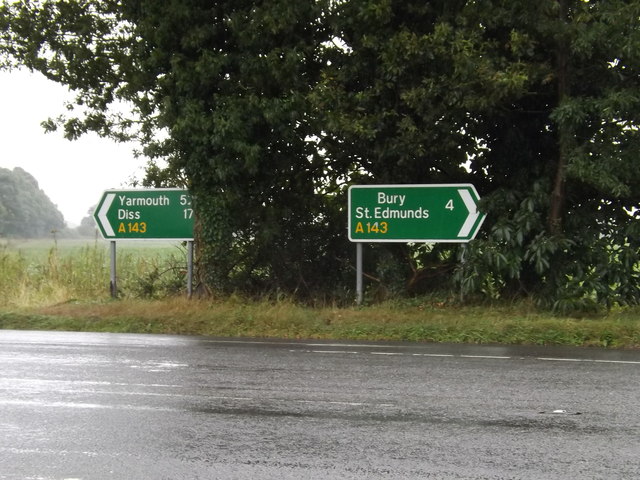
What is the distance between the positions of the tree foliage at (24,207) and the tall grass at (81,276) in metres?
37.5

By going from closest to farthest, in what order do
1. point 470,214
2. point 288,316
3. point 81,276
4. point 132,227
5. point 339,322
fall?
point 339,322 → point 288,316 → point 470,214 → point 132,227 → point 81,276

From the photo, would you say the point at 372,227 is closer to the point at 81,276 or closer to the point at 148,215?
the point at 148,215

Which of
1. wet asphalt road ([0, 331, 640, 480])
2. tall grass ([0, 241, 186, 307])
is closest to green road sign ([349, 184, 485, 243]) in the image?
wet asphalt road ([0, 331, 640, 480])

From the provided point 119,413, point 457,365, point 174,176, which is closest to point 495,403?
point 457,365

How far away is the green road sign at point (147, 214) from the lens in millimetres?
15203

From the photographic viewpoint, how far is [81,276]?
58.0 feet

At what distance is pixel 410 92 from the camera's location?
1227cm

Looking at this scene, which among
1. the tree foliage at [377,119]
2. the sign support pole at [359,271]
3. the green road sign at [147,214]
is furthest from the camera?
the green road sign at [147,214]

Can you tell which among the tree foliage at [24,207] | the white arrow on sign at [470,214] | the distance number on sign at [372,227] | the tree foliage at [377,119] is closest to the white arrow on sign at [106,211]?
the tree foliage at [377,119]

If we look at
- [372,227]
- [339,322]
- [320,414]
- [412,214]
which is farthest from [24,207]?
[320,414]

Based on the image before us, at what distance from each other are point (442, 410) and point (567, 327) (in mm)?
5279

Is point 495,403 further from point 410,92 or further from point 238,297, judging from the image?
point 238,297

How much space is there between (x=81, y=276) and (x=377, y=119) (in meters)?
9.29

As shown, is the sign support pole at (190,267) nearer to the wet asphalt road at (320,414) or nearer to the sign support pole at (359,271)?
the sign support pole at (359,271)
